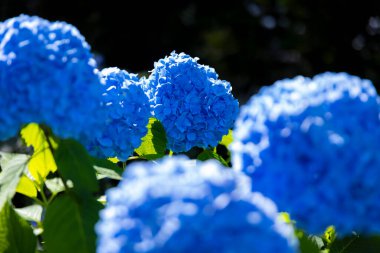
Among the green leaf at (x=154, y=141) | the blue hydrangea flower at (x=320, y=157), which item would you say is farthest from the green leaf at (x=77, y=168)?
the green leaf at (x=154, y=141)

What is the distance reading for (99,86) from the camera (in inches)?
44.0

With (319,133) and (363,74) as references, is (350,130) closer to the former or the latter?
(319,133)

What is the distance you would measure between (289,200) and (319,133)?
0.34ft

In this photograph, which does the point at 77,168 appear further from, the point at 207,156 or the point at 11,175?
the point at 207,156

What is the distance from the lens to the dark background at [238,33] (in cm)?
544

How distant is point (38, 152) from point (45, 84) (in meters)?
0.16

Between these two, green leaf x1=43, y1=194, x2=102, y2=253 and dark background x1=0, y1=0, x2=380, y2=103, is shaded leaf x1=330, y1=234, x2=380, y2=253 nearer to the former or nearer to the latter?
green leaf x1=43, y1=194, x2=102, y2=253

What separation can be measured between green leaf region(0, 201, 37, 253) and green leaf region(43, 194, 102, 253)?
9 centimetres

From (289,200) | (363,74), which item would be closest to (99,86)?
(289,200)

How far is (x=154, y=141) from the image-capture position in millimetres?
1503

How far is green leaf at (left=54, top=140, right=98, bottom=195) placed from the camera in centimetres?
108

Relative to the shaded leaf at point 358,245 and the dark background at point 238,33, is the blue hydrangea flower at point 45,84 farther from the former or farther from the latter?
the dark background at point 238,33

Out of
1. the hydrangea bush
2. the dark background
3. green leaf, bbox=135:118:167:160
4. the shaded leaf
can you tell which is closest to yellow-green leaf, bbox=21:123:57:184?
the hydrangea bush

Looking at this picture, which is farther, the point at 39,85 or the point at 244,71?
the point at 244,71
